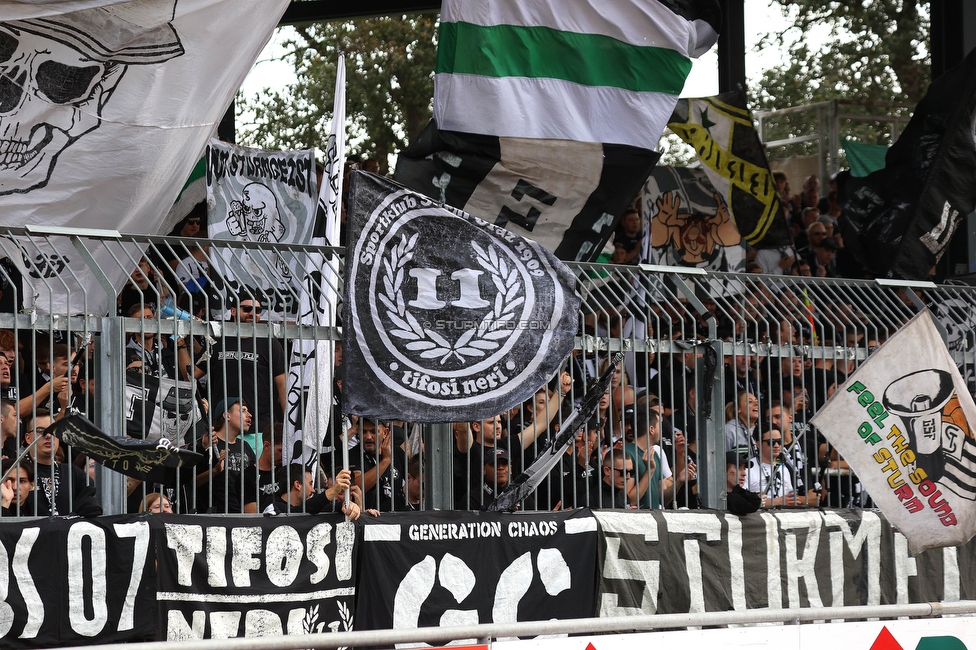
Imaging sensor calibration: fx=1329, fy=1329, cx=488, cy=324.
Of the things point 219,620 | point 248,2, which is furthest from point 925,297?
point 219,620

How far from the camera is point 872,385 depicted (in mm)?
9523

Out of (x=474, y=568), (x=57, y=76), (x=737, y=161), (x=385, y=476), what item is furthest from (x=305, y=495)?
(x=737, y=161)

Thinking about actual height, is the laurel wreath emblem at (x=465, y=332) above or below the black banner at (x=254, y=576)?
above

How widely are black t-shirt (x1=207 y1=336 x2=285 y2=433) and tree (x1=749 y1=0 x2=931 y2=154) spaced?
11772 mm

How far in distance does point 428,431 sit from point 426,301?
919 millimetres

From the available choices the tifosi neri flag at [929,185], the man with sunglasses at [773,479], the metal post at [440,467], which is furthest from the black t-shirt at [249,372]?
the tifosi neri flag at [929,185]

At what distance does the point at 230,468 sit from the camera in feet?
26.5

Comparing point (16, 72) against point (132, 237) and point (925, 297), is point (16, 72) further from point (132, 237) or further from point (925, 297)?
point (925, 297)

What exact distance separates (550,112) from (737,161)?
104 inches

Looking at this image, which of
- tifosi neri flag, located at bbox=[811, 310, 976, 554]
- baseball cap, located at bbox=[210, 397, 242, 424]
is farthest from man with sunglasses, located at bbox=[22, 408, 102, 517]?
tifosi neri flag, located at bbox=[811, 310, 976, 554]

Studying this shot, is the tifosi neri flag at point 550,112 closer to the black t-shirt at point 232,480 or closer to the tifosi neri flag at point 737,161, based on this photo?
the tifosi neri flag at point 737,161

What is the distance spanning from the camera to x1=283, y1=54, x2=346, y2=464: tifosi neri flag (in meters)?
7.94

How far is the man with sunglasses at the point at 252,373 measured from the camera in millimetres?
7961

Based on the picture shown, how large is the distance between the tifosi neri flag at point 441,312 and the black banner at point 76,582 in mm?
1492
